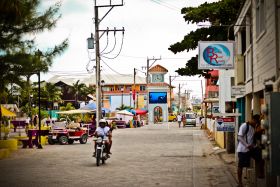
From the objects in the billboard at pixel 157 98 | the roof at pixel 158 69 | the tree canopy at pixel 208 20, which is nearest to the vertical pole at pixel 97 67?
the tree canopy at pixel 208 20

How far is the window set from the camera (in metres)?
14.0

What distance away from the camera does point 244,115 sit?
63.2 ft

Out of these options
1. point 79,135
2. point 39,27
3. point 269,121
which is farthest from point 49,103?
point 269,121

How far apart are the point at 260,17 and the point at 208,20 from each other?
53.1 ft

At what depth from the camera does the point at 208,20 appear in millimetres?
30328

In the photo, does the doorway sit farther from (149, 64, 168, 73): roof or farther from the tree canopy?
the tree canopy

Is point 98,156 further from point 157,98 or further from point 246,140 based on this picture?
point 157,98

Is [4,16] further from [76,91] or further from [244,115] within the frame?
[76,91]

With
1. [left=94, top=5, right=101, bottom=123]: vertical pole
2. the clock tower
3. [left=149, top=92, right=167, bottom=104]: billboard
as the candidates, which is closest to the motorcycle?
[left=94, top=5, right=101, bottom=123]: vertical pole

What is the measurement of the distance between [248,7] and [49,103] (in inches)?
2924

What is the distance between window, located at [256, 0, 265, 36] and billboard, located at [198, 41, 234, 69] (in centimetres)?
297

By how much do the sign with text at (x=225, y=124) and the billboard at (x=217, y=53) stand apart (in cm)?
209

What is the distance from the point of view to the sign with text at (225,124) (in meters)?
19.0

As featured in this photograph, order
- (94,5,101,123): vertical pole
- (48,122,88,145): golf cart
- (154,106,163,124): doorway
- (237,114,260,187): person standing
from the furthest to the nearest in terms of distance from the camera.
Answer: (154,106,163,124): doorway < (94,5,101,123): vertical pole < (48,122,88,145): golf cart < (237,114,260,187): person standing
